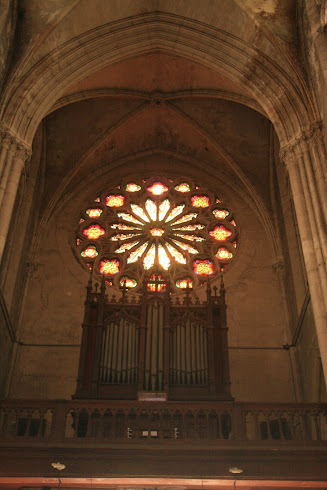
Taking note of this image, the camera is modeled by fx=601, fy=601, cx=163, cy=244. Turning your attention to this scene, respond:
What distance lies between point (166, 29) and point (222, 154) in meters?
4.00

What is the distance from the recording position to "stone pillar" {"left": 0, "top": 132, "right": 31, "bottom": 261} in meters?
9.79

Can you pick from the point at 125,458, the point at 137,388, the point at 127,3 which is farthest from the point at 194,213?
the point at 125,458

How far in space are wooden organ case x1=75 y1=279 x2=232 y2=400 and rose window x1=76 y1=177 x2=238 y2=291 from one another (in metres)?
2.16

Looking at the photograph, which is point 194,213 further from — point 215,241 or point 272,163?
point 272,163

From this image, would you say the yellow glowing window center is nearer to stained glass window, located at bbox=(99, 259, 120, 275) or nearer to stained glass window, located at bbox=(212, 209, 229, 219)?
stained glass window, located at bbox=(99, 259, 120, 275)

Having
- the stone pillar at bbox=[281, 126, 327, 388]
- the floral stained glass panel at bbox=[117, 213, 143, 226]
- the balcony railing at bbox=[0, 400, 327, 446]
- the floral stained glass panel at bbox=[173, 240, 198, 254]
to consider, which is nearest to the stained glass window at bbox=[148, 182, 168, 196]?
the floral stained glass panel at bbox=[117, 213, 143, 226]

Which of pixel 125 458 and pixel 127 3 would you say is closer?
pixel 125 458

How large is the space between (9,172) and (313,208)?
515cm

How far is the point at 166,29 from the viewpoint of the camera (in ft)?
41.3

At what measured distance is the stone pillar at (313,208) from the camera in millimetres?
8883

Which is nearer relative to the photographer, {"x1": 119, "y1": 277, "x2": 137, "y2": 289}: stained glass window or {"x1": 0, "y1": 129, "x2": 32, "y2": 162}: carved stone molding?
{"x1": 0, "y1": 129, "x2": 32, "y2": 162}: carved stone molding

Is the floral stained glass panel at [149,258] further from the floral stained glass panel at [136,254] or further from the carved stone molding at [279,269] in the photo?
the carved stone molding at [279,269]

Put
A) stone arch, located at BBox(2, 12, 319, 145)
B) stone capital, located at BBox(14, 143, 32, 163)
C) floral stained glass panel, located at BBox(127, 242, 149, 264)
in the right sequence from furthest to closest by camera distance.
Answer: floral stained glass panel, located at BBox(127, 242, 149, 264) → stone arch, located at BBox(2, 12, 319, 145) → stone capital, located at BBox(14, 143, 32, 163)

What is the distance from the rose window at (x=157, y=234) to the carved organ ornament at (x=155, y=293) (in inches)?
1.0
